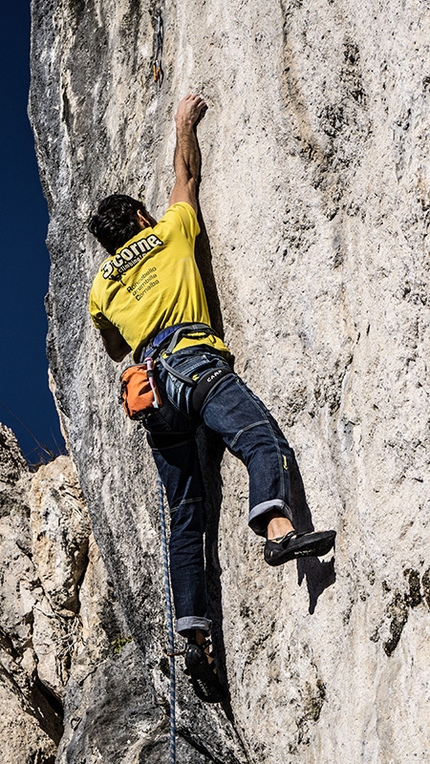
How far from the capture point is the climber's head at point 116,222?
5.61 m

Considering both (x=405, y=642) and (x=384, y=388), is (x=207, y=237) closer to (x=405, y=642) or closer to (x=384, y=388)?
(x=384, y=388)

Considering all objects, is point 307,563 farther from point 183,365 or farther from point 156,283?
point 156,283

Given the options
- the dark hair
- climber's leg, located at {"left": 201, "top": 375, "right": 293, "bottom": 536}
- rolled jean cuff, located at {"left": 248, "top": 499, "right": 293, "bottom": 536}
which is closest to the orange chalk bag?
climber's leg, located at {"left": 201, "top": 375, "right": 293, "bottom": 536}

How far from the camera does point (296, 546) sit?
160 inches

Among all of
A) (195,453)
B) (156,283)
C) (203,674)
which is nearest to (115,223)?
(156,283)

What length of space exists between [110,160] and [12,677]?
486 centimetres

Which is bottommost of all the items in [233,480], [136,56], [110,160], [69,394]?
[233,480]

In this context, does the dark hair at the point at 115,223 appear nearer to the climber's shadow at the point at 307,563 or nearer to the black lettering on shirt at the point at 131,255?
the black lettering on shirt at the point at 131,255

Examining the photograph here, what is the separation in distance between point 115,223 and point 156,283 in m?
0.58

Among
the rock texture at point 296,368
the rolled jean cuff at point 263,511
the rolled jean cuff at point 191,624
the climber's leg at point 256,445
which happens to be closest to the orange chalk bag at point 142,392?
the climber's leg at point 256,445

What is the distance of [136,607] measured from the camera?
6547mm

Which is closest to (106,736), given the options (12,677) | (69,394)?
(12,677)

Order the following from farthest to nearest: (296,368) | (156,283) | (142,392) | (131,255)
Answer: (131,255) < (156,283) < (142,392) < (296,368)

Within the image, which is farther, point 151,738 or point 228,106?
point 151,738
